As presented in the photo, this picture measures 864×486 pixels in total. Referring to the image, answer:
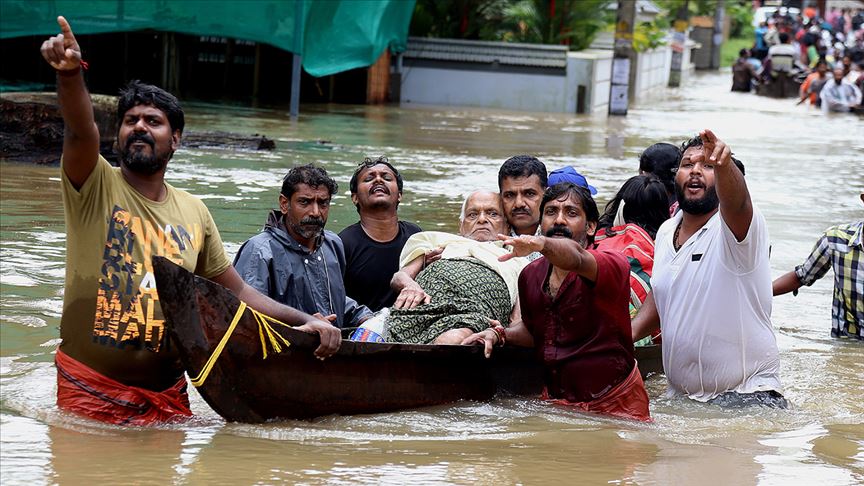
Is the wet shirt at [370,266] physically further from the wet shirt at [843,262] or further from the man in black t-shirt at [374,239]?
the wet shirt at [843,262]

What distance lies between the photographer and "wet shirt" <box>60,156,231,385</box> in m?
4.89

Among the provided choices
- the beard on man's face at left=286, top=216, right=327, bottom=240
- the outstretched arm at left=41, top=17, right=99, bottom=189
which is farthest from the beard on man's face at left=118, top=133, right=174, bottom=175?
the beard on man's face at left=286, top=216, right=327, bottom=240

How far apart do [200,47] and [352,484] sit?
66.7 feet

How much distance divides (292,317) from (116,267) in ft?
3.11

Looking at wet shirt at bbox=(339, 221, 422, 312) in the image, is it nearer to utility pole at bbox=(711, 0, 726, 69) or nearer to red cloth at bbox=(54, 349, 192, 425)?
red cloth at bbox=(54, 349, 192, 425)

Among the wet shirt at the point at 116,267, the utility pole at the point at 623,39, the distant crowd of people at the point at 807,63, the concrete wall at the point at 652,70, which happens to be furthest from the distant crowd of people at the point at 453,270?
the distant crowd of people at the point at 807,63

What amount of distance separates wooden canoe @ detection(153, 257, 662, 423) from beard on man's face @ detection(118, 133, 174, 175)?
0.40 metres

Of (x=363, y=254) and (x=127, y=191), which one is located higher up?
(x=127, y=191)

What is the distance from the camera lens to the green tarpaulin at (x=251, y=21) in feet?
57.2

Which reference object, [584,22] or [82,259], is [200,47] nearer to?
[584,22]

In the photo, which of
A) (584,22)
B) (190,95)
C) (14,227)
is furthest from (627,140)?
(14,227)

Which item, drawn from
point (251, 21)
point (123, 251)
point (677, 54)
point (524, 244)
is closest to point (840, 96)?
point (677, 54)

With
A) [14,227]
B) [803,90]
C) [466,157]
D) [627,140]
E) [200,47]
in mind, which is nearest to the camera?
[14,227]

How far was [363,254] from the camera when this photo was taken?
727cm
